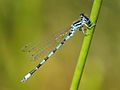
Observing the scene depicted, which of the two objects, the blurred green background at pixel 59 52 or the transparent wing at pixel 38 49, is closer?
the transparent wing at pixel 38 49

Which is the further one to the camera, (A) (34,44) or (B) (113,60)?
(B) (113,60)

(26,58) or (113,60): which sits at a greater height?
(113,60)

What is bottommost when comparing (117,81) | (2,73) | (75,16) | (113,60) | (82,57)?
(82,57)

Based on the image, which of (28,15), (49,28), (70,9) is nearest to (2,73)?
(28,15)

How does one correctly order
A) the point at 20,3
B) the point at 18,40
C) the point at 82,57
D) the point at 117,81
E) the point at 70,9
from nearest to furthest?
the point at 82,57 < the point at 20,3 < the point at 18,40 < the point at 117,81 < the point at 70,9

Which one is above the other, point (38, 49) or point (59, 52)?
point (59, 52)

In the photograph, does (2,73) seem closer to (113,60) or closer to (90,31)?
(113,60)

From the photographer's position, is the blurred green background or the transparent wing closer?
the transparent wing

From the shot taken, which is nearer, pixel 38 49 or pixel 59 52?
pixel 38 49
